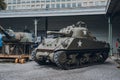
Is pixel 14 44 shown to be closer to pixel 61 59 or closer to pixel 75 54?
pixel 75 54

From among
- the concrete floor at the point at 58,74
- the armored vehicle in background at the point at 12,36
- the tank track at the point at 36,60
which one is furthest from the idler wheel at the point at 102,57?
the armored vehicle in background at the point at 12,36

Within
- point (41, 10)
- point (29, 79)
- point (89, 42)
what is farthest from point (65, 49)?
point (41, 10)

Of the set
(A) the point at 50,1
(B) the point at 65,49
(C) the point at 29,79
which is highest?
(A) the point at 50,1

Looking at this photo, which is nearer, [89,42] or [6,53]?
[89,42]

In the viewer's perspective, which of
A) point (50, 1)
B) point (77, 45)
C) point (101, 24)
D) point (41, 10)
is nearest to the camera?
point (77, 45)

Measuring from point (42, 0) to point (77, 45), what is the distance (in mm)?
56174

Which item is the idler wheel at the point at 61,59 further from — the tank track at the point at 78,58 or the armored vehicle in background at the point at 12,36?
the armored vehicle in background at the point at 12,36

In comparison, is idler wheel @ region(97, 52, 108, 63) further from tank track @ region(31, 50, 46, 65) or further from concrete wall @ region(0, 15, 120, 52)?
concrete wall @ region(0, 15, 120, 52)

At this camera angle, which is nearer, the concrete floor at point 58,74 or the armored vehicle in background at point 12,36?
the concrete floor at point 58,74

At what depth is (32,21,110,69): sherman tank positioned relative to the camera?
1320cm

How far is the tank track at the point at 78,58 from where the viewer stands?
1298 cm

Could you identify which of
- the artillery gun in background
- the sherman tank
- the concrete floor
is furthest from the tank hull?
the artillery gun in background

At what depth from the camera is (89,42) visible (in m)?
15.2

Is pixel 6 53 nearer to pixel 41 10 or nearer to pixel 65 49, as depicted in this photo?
pixel 65 49
